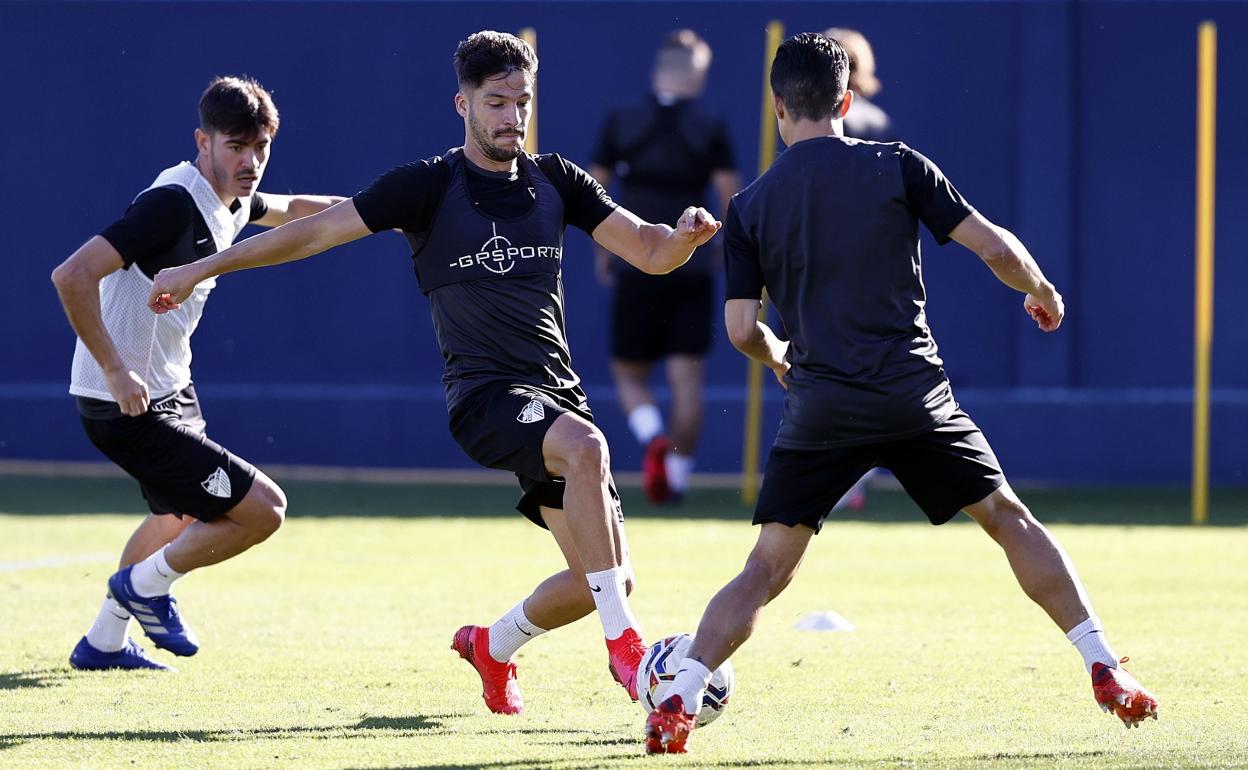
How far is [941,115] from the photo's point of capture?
516 inches

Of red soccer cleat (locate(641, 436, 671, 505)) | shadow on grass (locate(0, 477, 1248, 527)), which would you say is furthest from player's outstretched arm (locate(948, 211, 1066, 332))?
red soccer cleat (locate(641, 436, 671, 505))

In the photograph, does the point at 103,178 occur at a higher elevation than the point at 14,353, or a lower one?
higher

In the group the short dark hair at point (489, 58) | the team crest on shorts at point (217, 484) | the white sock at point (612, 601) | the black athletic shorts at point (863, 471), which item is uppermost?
the short dark hair at point (489, 58)

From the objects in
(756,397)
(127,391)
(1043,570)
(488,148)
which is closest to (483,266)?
(488,148)

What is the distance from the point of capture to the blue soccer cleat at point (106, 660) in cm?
618

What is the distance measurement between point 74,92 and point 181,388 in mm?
8146

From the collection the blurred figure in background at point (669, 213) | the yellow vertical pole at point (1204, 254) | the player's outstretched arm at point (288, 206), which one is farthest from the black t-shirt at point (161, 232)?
the yellow vertical pole at point (1204, 254)

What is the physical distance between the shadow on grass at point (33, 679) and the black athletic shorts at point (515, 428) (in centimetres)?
157

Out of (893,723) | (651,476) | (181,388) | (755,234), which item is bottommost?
(651,476)

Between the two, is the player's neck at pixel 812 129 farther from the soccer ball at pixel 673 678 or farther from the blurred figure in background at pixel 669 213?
the blurred figure in background at pixel 669 213

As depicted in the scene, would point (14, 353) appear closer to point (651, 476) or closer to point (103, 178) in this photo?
point (103, 178)

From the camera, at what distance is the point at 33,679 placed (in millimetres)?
5938

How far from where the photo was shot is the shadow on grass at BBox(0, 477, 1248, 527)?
36.1ft

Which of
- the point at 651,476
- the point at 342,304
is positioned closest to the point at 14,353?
the point at 342,304
